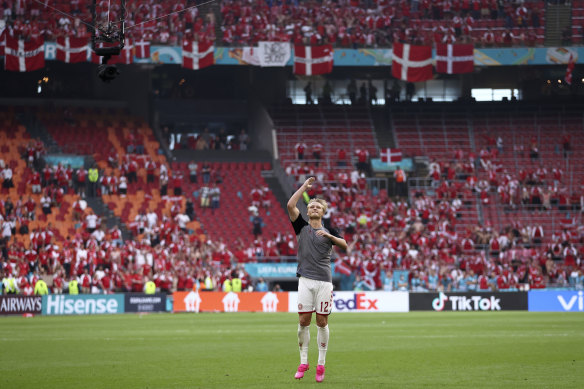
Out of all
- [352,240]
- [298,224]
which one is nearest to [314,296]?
[298,224]

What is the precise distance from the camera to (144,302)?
3900cm

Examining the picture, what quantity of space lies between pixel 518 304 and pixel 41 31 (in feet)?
95.2

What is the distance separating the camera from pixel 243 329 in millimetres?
26234

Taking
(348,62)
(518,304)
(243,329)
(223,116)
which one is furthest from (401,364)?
(223,116)

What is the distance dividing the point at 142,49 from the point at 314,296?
133 ft

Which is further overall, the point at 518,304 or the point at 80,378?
the point at 518,304

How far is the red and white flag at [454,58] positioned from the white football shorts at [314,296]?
1658 inches

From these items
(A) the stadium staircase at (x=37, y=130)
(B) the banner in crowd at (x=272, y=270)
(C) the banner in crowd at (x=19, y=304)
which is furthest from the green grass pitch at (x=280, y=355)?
(A) the stadium staircase at (x=37, y=130)

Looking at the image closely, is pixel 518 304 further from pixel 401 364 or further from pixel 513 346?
pixel 401 364

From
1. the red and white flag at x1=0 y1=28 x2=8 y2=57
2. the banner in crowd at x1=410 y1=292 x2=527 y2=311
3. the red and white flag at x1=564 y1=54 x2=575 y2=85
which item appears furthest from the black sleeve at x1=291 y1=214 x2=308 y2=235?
the red and white flag at x1=564 y1=54 x2=575 y2=85

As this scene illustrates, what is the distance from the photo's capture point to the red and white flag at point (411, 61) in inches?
2057

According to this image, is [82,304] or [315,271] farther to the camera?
[82,304]

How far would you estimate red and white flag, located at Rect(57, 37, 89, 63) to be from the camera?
49.3m

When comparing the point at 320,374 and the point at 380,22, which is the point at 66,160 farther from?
the point at 320,374
